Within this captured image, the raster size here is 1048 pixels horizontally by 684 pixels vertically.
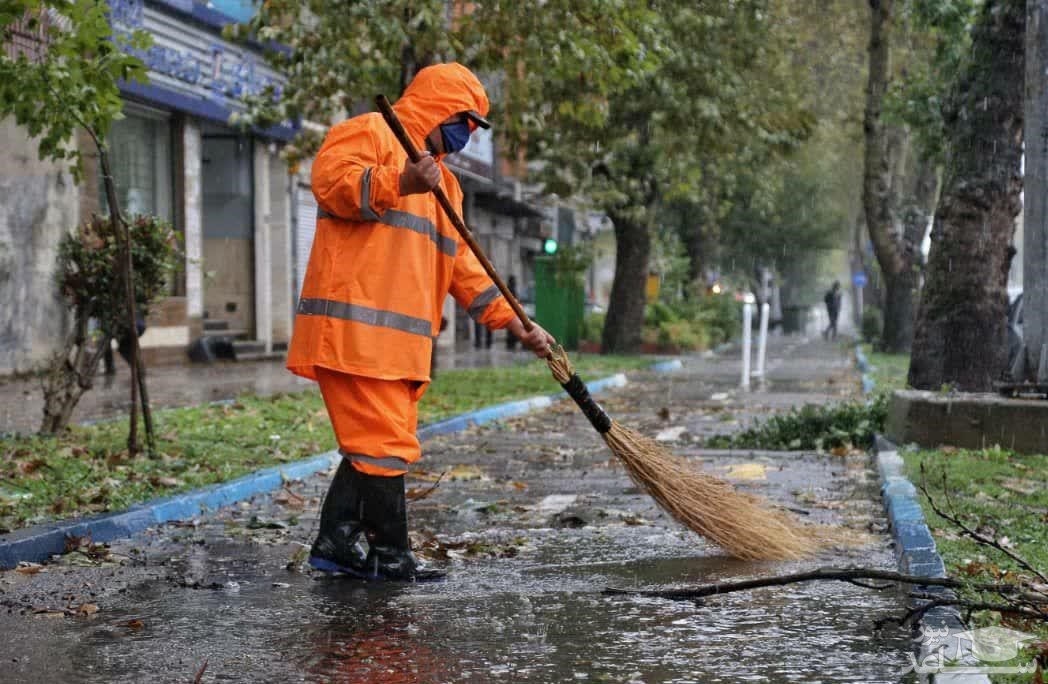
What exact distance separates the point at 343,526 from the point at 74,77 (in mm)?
3935

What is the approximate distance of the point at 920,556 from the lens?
596 cm

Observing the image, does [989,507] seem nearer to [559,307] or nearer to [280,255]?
[280,255]

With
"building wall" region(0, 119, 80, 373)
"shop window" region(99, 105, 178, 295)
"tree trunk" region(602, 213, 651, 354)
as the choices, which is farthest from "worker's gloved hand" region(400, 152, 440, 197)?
"tree trunk" region(602, 213, 651, 354)

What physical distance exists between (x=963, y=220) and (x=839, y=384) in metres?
9.38

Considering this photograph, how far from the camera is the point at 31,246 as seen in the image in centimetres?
1856

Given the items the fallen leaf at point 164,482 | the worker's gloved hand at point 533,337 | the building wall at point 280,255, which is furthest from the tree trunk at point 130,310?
the building wall at point 280,255

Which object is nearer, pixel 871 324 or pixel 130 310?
pixel 130 310

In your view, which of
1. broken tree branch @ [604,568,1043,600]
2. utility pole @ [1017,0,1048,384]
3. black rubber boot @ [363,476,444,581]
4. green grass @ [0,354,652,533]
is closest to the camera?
broken tree branch @ [604,568,1043,600]

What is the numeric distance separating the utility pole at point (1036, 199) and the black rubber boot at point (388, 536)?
6138 millimetres

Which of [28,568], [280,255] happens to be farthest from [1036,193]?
[280,255]

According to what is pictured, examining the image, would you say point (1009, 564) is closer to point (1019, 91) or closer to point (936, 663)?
point (936, 663)

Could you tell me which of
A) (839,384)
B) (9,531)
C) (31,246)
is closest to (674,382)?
(839,384)

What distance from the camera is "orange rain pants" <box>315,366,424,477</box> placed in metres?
5.66

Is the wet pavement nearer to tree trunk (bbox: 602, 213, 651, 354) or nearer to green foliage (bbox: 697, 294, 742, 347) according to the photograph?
tree trunk (bbox: 602, 213, 651, 354)
